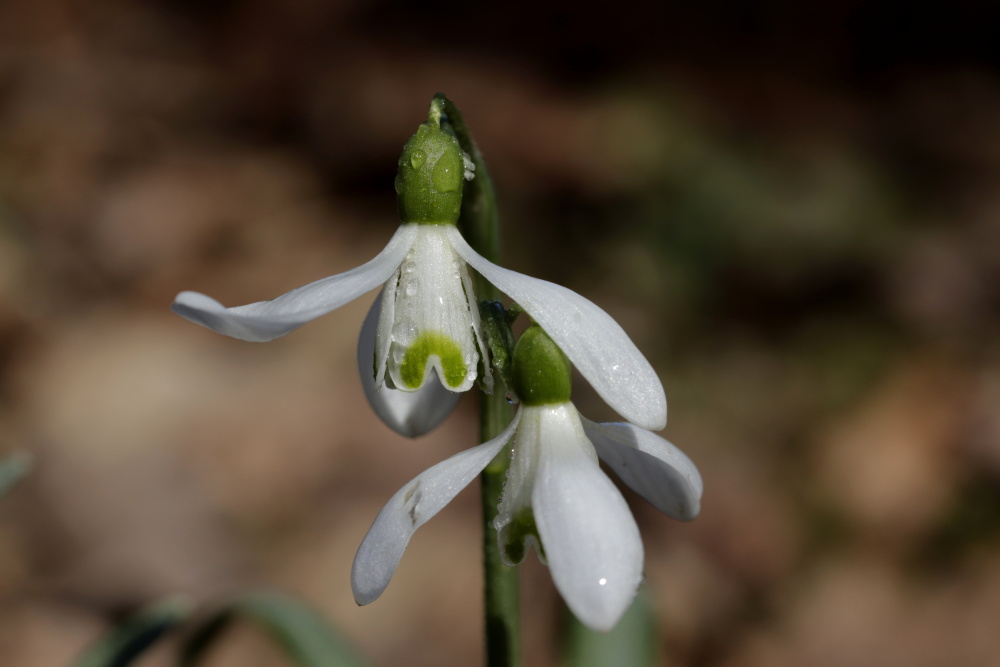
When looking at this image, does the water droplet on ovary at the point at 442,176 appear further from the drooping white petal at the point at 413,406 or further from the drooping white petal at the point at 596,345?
the drooping white petal at the point at 413,406

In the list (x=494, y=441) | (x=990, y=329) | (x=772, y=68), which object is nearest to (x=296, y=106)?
(x=772, y=68)

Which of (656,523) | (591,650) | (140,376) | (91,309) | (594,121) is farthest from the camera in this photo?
(594,121)

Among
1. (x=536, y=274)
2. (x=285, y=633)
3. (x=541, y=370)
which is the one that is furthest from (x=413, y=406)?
(x=536, y=274)

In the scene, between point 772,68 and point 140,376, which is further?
point 772,68

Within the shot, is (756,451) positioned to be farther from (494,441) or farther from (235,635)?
(494,441)

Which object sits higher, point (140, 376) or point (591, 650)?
point (140, 376)

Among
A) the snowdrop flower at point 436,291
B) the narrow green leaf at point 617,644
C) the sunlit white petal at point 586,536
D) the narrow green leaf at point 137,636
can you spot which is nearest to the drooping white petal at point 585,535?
the sunlit white petal at point 586,536

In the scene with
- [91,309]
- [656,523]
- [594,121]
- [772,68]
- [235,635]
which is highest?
[772,68]

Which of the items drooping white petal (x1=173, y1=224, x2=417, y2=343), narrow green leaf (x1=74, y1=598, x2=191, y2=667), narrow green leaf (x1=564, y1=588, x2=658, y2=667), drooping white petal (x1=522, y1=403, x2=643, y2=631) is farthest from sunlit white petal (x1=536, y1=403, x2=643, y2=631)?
narrow green leaf (x1=74, y1=598, x2=191, y2=667)
